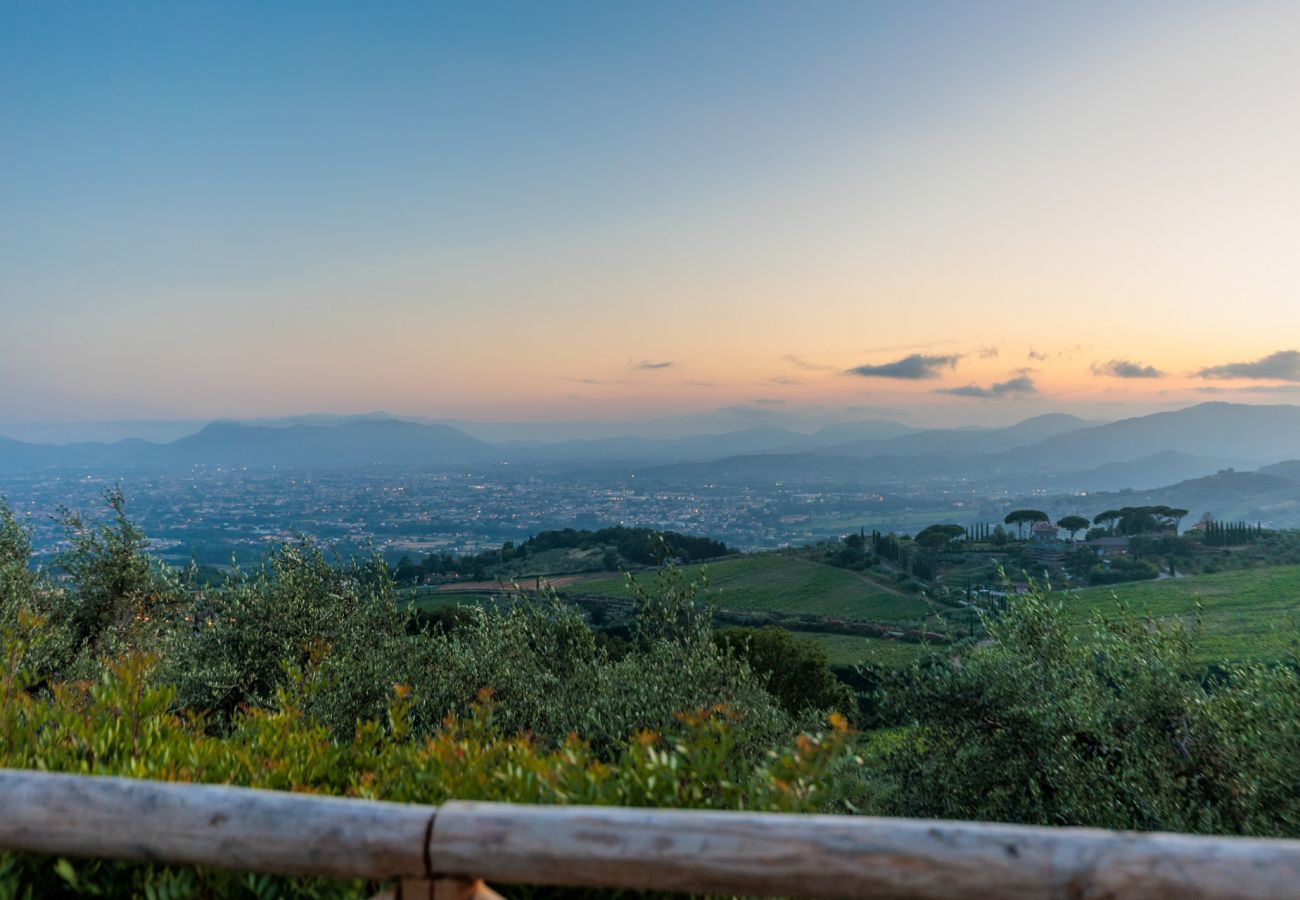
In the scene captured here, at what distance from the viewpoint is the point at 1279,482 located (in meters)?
196

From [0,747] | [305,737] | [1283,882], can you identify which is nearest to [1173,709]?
[1283,882]

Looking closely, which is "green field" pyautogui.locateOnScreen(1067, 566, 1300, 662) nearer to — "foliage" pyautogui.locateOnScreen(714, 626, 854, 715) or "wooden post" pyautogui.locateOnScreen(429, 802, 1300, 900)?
"foliage" pyautogui.locateOnScreen(714, 626, 854, 715)

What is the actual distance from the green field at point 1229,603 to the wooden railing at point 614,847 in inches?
1076

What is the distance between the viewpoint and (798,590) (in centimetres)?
7575

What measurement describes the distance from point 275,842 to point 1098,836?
120 inches

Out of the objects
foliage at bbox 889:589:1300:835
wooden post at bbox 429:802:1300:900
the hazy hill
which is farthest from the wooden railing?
the hazy hill

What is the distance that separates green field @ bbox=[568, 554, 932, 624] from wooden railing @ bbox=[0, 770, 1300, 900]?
2472 inches

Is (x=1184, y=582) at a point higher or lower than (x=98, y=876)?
lower

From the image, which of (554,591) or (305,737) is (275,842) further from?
(554,591)

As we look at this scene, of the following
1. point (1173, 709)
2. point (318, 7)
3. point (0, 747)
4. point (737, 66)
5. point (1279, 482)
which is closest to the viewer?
point (0, 747)

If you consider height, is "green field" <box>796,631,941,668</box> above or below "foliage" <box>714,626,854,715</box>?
below

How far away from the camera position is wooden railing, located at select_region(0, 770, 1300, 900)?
2344mm

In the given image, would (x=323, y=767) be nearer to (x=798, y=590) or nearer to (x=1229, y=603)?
(x=1229, y=603)

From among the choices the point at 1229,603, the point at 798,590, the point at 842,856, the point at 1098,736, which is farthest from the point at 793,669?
the point at 798,590
